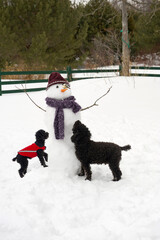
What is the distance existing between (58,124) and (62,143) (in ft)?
1.00

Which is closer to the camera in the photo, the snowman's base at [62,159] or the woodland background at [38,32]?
the snowman's base at [62,159]

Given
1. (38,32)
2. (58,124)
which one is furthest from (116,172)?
(38,32)

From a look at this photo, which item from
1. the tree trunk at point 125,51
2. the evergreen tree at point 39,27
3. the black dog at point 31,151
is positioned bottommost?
the black dog at point 31,151

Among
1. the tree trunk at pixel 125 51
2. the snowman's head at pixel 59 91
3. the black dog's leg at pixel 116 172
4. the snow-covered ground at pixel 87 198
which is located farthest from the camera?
the tree trunk at pixel 125 51

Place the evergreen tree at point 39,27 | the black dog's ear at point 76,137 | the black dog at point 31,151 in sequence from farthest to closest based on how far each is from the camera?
the evergreen tree at point 39,27 → the black dog at point 31,151 → the black dog's ear at point 76,137

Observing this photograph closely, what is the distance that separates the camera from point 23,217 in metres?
2.86

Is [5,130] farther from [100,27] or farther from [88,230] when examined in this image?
[100,27]

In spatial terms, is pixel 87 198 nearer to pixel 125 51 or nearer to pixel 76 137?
pixel 76 137

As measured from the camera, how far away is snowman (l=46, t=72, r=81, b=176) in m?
3.60

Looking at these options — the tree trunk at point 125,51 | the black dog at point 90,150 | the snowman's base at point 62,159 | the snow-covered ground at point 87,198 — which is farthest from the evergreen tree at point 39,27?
the black dog at point 90,150

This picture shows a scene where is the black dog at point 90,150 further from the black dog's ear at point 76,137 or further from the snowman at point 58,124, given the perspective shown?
the snowman at point 58,124

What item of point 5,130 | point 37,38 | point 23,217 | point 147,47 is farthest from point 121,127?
point 147,47

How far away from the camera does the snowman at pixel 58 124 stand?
3.60 meters

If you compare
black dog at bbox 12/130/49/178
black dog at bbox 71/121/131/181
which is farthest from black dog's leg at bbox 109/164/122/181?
black dog at bbox 12/130/49/178
